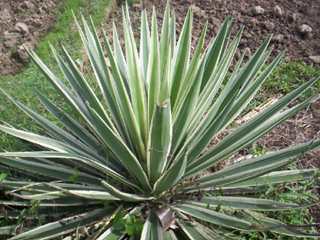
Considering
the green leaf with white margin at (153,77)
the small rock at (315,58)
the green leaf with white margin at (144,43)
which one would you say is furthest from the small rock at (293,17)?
the green leaf with white margin at (153,77)

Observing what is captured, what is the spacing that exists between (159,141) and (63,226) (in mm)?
675

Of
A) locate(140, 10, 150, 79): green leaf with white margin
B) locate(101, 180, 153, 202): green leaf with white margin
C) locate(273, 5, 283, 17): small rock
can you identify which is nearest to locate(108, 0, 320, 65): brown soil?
locate(273, 5, 283, 17): small rock

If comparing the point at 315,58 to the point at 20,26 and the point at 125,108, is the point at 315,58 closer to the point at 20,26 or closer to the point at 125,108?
the point at 125,108

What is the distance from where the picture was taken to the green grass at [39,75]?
418 centimetres

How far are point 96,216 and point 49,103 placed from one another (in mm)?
754

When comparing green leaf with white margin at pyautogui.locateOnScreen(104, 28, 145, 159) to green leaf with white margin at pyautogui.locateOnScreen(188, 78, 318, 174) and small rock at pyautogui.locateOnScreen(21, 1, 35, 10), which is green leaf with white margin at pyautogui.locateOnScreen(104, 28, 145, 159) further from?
small rock at pyautogui.locateOnScreen(21, 1, 35, 10)

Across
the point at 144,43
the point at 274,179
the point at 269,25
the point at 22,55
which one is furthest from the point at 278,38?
the point at 22,55

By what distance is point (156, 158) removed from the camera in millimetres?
2773

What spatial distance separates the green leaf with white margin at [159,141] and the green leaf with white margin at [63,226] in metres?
0.33

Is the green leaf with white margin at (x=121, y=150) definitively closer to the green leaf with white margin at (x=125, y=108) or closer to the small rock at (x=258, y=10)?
the green leaf with white margin at (x=125, y=108)

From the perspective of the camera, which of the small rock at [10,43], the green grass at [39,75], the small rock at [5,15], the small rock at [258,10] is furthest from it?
the small rock at [5,15]

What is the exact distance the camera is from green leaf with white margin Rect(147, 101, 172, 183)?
2.53 meters

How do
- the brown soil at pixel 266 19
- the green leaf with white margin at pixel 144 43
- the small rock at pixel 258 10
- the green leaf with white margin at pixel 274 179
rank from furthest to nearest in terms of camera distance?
1. the small rock at pixel 258 10
2. the brown soil at pixel 266 19
3. the green leaf with white margin at pixel 144 43
4. the green leaf with white margin at pixel 274 179

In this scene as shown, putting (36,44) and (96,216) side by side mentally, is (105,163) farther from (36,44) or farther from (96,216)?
(36,44)
